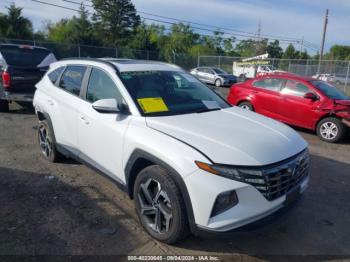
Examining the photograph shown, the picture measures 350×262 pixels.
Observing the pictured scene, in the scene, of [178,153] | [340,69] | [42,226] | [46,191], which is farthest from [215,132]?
[340,69]

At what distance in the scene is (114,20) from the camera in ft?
192

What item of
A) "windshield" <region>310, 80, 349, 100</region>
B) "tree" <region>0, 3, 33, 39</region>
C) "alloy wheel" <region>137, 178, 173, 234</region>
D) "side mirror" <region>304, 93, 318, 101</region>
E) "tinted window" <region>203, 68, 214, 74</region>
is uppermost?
"tree" <region>0, 3, 33, 39</region>

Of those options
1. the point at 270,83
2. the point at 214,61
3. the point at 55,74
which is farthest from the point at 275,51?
the point at 55,74

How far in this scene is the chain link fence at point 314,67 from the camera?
22844 millimetres

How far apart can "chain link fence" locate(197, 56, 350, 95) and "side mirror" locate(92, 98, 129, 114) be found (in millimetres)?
21710

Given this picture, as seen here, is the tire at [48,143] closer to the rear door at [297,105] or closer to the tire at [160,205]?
the tire at [160,205]

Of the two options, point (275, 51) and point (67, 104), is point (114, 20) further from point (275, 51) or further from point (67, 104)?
point (67, 104)

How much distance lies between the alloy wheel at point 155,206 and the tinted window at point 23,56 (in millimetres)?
6388

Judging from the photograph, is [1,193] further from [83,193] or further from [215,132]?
[215,132]

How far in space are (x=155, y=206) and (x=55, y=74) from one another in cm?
303

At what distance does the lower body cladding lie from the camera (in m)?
2.60

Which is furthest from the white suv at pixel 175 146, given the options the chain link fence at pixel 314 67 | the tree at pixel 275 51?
the tree at pixel 275 51

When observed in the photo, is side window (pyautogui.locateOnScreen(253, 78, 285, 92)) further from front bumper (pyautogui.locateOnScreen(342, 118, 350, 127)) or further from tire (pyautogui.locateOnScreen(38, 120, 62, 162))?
tire (pyautogui.locateOnScreen(38, 120, 62, 162))

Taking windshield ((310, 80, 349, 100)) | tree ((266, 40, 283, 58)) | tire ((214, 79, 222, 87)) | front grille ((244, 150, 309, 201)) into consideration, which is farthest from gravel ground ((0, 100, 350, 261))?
tree ((266, 40, 283, 58))
